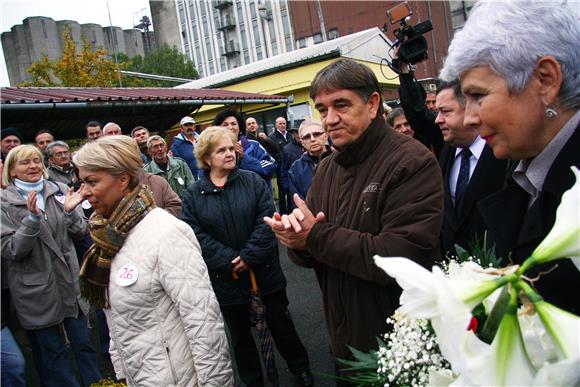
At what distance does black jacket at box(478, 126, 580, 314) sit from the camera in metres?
1.03

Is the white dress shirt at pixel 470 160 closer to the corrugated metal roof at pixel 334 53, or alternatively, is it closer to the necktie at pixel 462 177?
the necktie at pixel 462 177

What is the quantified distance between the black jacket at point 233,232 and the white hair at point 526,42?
263 centimetres

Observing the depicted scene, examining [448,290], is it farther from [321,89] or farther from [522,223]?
[321,89]

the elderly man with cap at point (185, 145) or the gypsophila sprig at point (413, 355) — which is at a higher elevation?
the elderly man with cap at point (185, 145)

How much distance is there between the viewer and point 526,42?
42.3 inches

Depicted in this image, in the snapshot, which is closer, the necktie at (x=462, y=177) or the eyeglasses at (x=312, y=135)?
the necktie at (x=462, y=177)

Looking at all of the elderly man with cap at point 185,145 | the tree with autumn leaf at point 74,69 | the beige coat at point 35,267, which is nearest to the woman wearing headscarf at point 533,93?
the beige coat at point 35,267

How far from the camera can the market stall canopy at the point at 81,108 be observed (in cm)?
791

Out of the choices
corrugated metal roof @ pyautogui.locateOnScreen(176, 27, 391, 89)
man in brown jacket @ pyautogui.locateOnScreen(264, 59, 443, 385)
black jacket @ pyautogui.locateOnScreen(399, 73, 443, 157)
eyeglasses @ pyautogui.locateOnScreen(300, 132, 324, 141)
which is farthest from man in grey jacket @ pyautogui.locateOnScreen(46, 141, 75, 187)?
corrugated metal roof @ pyautogui.locateOnScreen(176, 27, 391, 89)

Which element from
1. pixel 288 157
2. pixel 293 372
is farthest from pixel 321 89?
pixel 288 157

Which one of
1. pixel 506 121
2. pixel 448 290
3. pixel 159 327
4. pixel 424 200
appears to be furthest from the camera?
pixel 159 327

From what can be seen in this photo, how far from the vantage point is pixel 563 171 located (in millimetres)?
1128

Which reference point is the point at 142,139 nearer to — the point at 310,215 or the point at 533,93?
the point at 310,215

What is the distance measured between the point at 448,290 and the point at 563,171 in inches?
26.2
